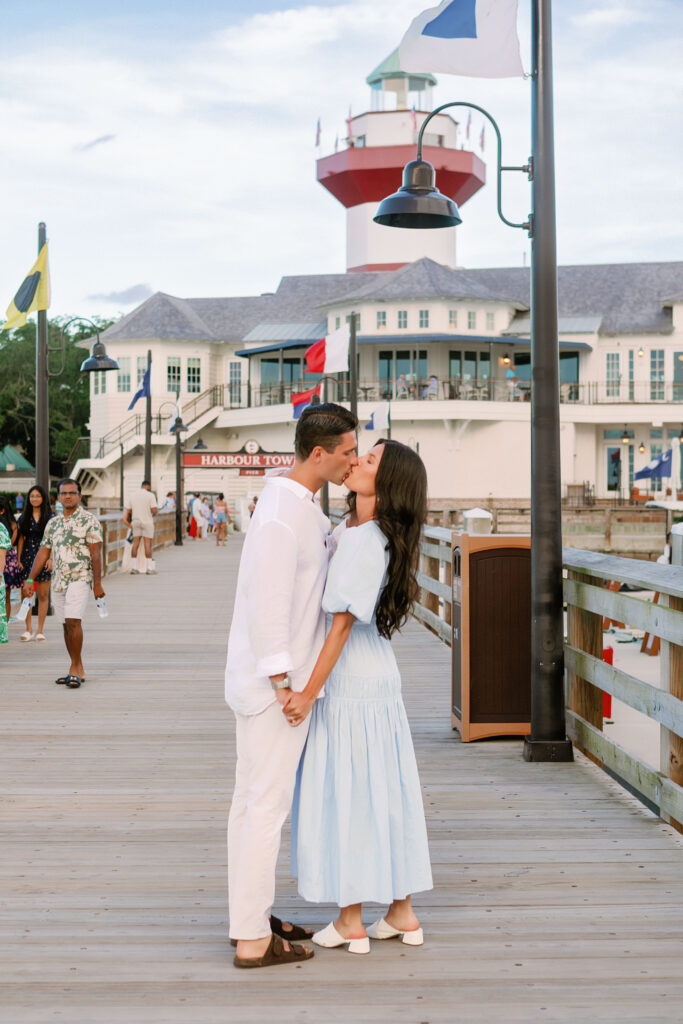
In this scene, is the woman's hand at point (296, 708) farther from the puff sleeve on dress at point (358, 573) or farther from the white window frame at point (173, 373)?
the white window frame at point (173, 373)

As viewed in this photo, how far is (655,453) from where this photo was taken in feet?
189

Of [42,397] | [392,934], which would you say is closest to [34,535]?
[42,397]

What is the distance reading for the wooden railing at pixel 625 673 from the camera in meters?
5.31

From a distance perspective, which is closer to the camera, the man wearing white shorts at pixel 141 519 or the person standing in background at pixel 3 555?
the person standing in background at pixel 3 555

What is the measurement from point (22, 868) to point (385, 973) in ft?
5.99

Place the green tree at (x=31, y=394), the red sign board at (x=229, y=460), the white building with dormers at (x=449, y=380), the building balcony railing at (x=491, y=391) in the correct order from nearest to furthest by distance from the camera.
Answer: the red sign board at (x=229, y=460), the white building with dormers at (x=449, y=380), the building balcony railing at (x=491, y=391), the green tree at (x=31, y=394)

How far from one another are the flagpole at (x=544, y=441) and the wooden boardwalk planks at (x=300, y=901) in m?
0.37

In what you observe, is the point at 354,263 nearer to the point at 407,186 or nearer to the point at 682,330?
the point at 682,330

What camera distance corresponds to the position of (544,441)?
6918 mm

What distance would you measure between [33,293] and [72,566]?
8.16 meters

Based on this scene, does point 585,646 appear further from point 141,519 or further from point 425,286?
point 425,286

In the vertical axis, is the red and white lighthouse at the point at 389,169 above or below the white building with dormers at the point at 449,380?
above

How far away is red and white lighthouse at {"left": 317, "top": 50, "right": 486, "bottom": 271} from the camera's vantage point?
215 feet

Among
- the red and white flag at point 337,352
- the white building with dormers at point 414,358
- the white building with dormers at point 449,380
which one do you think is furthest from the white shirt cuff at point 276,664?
the white building with dormers at point 449,380
